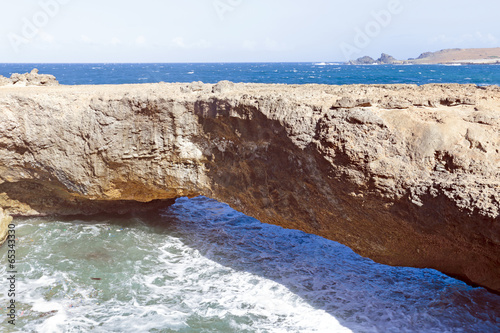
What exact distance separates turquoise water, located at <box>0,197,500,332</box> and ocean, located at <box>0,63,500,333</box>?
0.06ft

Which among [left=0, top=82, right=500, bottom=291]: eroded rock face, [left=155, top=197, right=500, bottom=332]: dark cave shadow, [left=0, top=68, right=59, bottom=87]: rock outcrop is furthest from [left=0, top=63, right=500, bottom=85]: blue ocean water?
[left=0, top=82, right=500, bottom=291]: eroded rock face

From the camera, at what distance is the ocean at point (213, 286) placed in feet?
18.5

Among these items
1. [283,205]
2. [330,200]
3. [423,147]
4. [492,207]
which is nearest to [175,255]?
[283,205]

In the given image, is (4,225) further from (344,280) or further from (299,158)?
(344,280)

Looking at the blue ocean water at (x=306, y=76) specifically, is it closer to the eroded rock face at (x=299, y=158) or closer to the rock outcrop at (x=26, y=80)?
the rock outcrop at (x=26, y=80)

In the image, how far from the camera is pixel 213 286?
664 centimetres

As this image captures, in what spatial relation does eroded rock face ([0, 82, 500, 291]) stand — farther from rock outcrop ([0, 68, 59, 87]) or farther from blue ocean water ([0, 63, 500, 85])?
blue ocean water ([0, 63, 500, 85])

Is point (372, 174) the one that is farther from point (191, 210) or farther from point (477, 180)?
point (191, 210)

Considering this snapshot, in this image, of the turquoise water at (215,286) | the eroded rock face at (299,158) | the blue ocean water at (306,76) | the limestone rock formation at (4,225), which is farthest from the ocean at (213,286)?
the blue ocean water at (306,76)

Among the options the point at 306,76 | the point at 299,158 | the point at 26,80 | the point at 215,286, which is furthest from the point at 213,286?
the point at 306,76

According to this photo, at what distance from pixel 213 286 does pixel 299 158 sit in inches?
106

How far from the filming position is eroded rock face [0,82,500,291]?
4.80 m

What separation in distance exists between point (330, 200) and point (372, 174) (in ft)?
2.73

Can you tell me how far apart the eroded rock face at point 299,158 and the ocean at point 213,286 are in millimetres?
950
